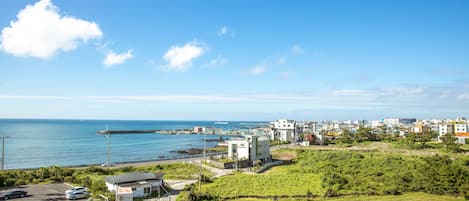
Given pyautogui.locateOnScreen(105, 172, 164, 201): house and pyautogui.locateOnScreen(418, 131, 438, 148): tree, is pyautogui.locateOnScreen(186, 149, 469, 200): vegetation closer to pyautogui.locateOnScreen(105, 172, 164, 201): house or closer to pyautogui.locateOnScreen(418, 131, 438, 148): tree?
pyautogui.locateOnScreen(105, 172, 164, 201): house

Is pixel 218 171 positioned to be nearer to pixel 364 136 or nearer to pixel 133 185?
pixel 133 185

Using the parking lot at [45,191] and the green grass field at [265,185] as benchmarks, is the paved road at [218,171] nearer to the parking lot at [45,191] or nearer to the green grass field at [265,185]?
the green grass field at [265,185]

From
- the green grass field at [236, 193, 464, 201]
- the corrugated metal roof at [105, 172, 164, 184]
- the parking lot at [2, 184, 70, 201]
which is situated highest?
the corrugated metal roof at [105, 172, 164, 184]

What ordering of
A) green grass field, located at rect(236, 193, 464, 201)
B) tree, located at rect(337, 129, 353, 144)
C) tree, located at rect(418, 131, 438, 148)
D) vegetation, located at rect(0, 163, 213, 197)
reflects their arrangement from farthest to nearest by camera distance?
tree, located at rect(337, 129, 353, 144), tree, located at rect(418, 131, 438, 148), vegetation, located at rect(0, 163, 213, 197), green grass field, located at rect(236, 193, 464, 201)

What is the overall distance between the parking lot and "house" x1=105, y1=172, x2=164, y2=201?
9.05 feet

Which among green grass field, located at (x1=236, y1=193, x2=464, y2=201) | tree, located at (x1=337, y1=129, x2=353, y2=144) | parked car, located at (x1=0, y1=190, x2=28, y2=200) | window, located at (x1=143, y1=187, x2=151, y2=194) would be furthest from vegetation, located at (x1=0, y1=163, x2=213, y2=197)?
tree, located at (x1=337, y1=129, x2=353, y2=144)

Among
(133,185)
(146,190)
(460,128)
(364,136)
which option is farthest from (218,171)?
(460,128)

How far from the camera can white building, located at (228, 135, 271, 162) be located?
35.0m

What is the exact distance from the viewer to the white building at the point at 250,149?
35.0 m

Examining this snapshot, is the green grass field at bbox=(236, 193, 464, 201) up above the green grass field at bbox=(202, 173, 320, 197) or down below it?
below

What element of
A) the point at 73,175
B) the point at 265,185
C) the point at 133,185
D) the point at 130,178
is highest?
the point at 130,178

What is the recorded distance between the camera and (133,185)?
19484 millimetres

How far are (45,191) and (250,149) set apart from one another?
2019 centimetres

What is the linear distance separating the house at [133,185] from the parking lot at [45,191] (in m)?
2.76
